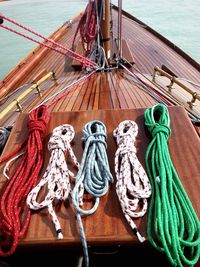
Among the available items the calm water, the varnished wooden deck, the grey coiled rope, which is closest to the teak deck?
the grey coiled rope

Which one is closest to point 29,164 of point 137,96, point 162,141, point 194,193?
point 162,141

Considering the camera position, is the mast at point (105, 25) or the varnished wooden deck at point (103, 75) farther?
the mast at point (105, 25)

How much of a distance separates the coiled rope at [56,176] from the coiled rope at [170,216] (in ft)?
1.17

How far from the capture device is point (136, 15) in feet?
43.8

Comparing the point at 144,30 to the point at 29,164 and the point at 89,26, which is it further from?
the point at 29,164

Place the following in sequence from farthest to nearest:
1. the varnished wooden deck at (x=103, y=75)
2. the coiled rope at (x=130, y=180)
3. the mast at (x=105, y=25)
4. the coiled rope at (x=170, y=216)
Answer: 1. the mast at (x=105, y=25)
2. the varnished wooden deck at (x=103, y=75)
3. the coiled rope at (x=130, y=180)
4. the coiled rope at (x=170, y=216)

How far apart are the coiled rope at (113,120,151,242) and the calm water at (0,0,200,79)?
6.47m

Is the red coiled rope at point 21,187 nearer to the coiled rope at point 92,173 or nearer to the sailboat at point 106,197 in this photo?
the sailboat at point 106,197

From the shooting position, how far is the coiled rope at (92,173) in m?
0.93

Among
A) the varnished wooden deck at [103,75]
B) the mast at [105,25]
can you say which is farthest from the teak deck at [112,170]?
the mast at [105,25]

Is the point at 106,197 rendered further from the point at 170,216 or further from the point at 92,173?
the point at 170,216

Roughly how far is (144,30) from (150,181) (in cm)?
533

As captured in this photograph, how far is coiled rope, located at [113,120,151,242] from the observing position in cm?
91

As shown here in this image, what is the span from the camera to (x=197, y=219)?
2.84 feet
